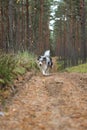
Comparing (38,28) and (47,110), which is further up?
(47,110)

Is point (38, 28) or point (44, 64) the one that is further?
point (38, 28)

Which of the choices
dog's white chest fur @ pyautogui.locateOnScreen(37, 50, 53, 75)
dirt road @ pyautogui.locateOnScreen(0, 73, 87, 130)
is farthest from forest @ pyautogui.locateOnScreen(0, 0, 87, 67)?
dirt road @ pyautogui.locateOnScreen(0, 73, 87, 130)

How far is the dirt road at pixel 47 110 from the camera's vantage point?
22.4 feet

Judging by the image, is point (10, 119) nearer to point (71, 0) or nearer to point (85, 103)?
point (85, 103)

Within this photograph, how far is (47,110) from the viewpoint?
8.25 meters

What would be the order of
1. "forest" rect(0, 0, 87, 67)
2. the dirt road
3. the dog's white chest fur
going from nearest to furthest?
1. the dirt road
2. the dog's white chest fur
3. "forest" rect(0, 0, 87, 67)

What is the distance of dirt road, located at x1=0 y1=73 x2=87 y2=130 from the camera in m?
6.83

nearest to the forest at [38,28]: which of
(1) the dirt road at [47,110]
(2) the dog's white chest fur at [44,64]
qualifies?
(2) the dog's white chest fur at [44,64]

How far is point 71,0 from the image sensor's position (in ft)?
162

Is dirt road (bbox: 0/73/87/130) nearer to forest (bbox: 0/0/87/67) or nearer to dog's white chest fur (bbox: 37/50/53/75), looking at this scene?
dog's white chest fur (bbox: 37/50/53/75)

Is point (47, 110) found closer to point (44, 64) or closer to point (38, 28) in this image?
point (44, 64)

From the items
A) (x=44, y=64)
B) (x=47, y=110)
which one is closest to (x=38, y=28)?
(x=44, y=64)

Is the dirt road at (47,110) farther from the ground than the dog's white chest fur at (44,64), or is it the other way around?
the dirt road at (47,110)

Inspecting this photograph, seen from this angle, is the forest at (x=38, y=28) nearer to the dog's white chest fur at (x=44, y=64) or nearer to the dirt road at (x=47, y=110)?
the dog's white chest fur at (x=44, y=64)
